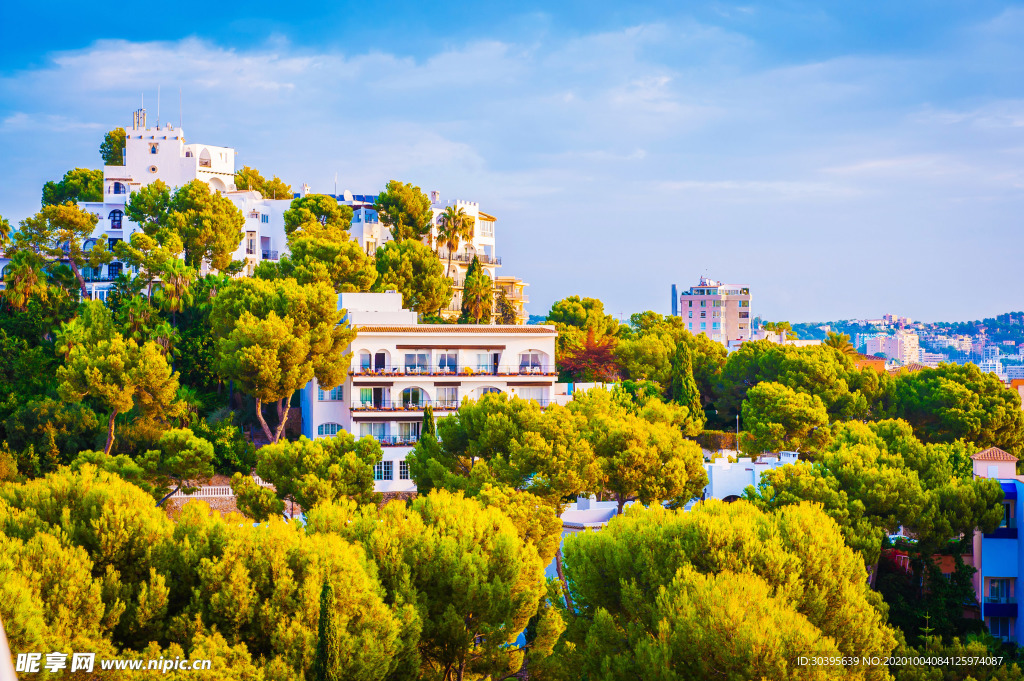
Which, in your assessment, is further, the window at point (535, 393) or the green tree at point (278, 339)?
the window at point (535, 393)

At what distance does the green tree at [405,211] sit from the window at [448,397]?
25648mm

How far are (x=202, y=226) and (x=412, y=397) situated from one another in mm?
22264

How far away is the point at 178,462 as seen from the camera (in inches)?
1756

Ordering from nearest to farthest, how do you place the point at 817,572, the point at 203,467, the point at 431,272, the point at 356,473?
the point at 817,572
the point at 356,473
the point at 203,467
the point at 431,272

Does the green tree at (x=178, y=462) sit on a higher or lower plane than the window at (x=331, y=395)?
lower

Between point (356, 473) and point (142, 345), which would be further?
point (142, 345)

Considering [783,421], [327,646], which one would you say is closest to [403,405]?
[783,421]

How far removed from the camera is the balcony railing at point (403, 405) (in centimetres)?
5250

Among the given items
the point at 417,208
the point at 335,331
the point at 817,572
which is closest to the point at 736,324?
the point at 417,208

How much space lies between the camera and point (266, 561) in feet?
85.8

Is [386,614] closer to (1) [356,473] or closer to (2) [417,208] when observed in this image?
(1) [356,473]

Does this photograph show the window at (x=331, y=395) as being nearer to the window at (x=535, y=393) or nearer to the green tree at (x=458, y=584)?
the window at (x=535, y=393)

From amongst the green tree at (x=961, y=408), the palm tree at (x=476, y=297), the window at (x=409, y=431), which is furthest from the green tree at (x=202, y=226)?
the green tree at (x=961, y=408)

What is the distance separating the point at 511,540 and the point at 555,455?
43.4 ft
